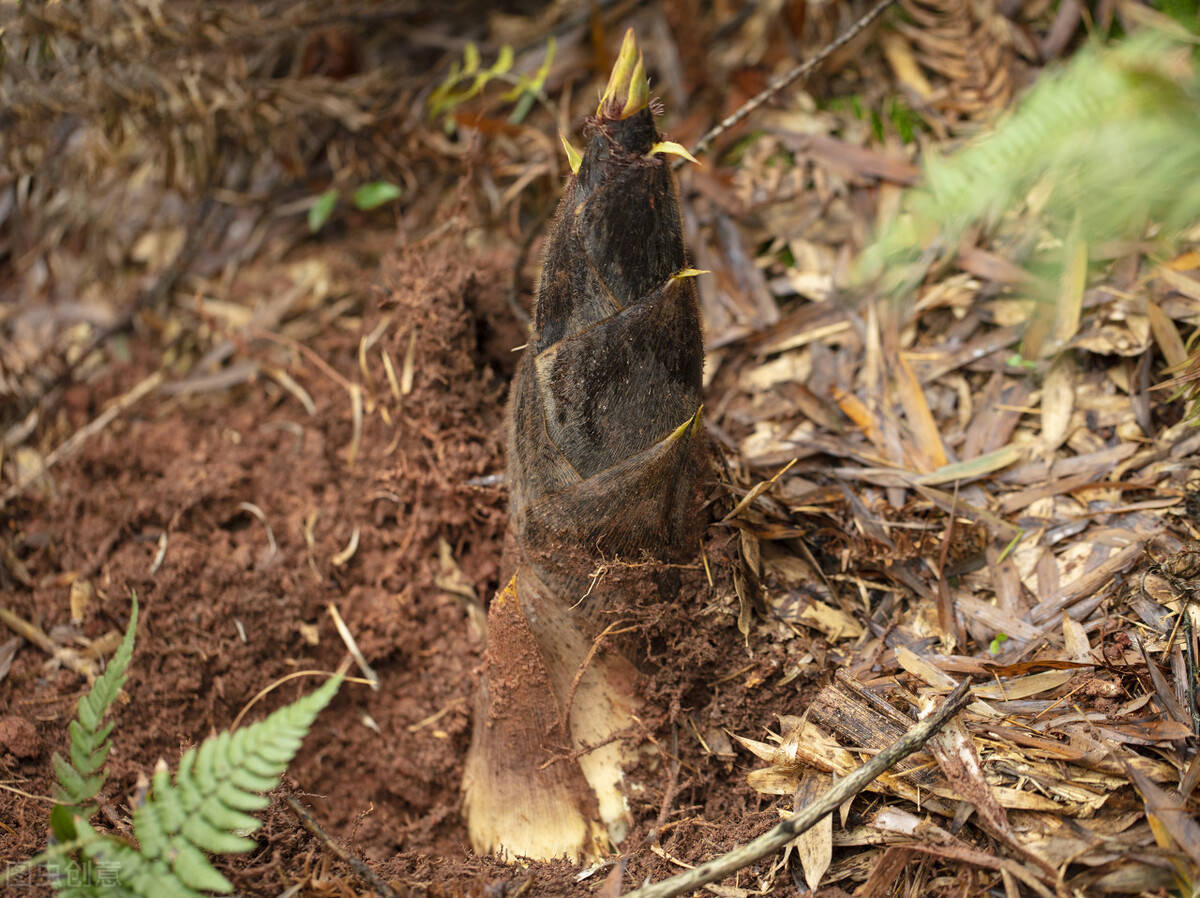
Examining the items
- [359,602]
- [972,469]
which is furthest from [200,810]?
[972,469]

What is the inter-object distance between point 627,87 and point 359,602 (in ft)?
4.82

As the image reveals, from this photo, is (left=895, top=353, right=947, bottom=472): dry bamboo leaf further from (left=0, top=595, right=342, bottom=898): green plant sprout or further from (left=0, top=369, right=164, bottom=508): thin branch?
(left=0, top=369, right=164, bottom=508): thin branch

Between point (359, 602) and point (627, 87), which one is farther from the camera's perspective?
point (359, 602)

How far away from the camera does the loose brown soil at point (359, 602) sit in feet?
5.99

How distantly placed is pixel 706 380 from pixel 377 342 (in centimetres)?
95

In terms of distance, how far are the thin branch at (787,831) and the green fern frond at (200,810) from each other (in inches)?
23.7

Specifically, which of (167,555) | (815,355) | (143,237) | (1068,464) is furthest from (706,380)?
(143,237)

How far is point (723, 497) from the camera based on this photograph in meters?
1.89

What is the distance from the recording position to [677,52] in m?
2.88

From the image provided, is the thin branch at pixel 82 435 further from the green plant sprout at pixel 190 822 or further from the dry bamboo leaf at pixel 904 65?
the dry bamboo leaf at pixel 904 65

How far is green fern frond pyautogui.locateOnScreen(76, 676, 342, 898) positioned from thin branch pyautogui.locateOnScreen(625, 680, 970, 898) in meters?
0.60

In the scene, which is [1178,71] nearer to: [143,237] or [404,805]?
[404,805]

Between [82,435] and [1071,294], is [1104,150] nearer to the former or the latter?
[1071,294]

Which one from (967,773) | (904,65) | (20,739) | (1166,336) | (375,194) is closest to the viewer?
(967,773)
